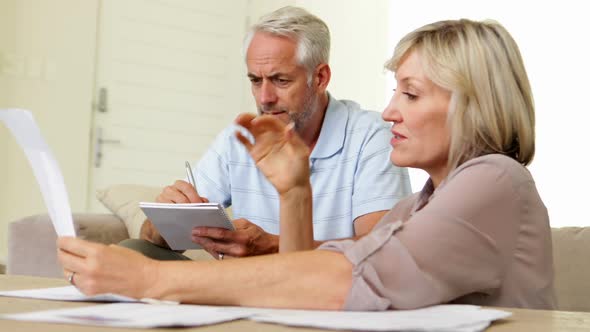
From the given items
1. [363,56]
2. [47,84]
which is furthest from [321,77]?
[363,56]

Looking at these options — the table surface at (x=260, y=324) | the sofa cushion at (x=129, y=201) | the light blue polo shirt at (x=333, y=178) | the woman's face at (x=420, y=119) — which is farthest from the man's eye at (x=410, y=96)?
the sofa cushion at (x=129, y=201)

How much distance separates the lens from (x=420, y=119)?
56.4 inches

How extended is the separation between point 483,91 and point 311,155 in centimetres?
104

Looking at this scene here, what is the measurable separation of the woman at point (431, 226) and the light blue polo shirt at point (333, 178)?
65 cm

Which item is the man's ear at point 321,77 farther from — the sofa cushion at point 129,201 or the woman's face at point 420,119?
the woman's face at point 420,119

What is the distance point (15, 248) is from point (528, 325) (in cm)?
209

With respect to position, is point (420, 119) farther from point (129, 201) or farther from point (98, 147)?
point (98, 147)

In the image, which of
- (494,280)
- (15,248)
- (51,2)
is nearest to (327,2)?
(51,2)

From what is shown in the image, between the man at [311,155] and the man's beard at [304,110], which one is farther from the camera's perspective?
the man's beard at [304,110]

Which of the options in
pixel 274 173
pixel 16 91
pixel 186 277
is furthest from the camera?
pixel 16 91

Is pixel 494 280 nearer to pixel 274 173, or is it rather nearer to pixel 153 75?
pixel 274 173

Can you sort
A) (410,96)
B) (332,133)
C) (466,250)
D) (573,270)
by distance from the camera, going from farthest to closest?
1. (332,133)
2. (573,270)
3. (410,96)
4. (466,250)

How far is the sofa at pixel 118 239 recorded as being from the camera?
225 cm

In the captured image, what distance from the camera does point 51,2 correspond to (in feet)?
16.1
